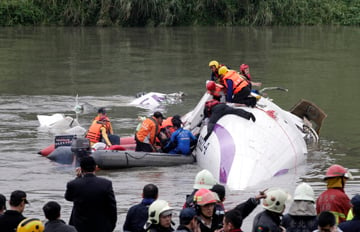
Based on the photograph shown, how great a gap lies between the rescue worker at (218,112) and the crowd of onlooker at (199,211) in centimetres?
741

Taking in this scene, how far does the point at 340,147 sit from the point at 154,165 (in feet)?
15.5

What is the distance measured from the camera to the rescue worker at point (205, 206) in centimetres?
796

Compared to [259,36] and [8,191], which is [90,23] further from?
[8,191]

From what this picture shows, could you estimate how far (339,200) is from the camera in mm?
8609

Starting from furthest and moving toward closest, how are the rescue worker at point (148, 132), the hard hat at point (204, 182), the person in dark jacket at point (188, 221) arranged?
the rescue worker at point (148, 132)
the hard hat at point (204, 182)
the person in dark jacket at point (188, 221)

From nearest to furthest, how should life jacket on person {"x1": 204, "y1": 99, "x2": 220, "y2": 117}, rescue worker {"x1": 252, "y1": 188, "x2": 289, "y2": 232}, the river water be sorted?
rescue worker {"x1": 252, "y1": 188, "x2": 289, "y2": 232}
the river water
life jacket on person {"x1": 204, "y1": 99, "x2": 220, "y2": 117}

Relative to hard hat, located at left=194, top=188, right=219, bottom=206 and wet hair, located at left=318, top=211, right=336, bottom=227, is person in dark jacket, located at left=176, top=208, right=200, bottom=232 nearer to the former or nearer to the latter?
hard hat, located at left=194, top=188, right=219, bottom=206

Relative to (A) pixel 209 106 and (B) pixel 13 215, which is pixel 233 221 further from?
(A) pixel 209 106

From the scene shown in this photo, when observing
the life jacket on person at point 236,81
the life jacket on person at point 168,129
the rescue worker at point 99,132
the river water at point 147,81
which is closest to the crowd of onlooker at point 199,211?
the river water at point 147,81

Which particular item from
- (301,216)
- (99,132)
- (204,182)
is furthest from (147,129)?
(301,216)

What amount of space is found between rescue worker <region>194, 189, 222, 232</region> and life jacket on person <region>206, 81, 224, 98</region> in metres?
9.24

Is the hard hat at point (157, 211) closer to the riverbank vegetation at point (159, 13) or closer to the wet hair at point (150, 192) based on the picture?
the wet hair at point (150, 192)

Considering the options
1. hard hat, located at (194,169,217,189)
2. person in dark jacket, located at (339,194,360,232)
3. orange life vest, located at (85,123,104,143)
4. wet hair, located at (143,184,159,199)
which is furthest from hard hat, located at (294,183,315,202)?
orange life vest, located at (85,123,104,143)

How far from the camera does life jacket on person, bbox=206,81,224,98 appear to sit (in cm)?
1727
